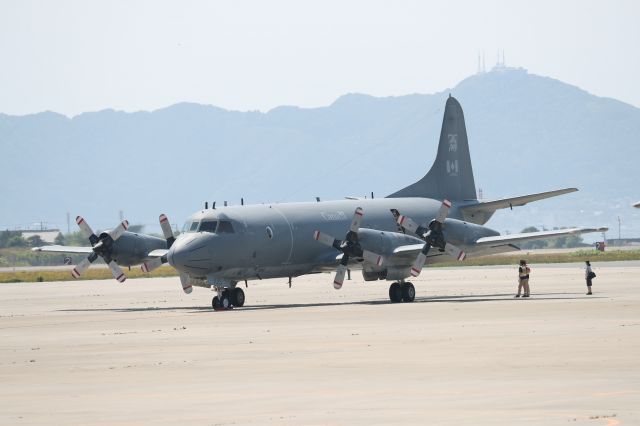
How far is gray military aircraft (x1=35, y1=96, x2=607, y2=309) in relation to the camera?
1857 inches

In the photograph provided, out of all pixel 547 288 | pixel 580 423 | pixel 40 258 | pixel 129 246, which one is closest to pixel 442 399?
pixel 580 423

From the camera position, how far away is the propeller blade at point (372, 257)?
158ft

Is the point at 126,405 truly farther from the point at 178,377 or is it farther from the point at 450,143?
the point at 450,143

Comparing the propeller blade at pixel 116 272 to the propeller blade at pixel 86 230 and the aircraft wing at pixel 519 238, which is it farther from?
the aircraft wing at pixel 519 238

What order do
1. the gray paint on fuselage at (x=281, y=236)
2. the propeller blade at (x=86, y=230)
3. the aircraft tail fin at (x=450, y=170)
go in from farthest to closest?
the aircraft tail fin at (x=450, y=170) → the propeller blade at (x=86, y=230) → the gray paint on fuselage at (x=281, y=236)

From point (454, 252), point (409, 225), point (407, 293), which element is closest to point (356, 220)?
point (409, 225)

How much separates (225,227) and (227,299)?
8.28 ft

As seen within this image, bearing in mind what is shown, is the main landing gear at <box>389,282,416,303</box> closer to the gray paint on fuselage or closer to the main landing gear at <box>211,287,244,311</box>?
the gray paint on fuselage

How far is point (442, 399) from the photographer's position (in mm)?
20078

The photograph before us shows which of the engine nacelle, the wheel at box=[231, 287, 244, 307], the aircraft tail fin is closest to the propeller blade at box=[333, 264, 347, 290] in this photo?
the wheel at box=[231, 287, 244, 307]

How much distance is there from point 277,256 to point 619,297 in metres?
12.2

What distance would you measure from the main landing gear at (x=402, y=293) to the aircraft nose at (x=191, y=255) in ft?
23.4

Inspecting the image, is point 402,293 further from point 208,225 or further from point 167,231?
point 167,231

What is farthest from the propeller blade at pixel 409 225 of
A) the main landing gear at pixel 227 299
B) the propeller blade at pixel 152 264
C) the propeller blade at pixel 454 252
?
the propeller blade at pixel 152 264
